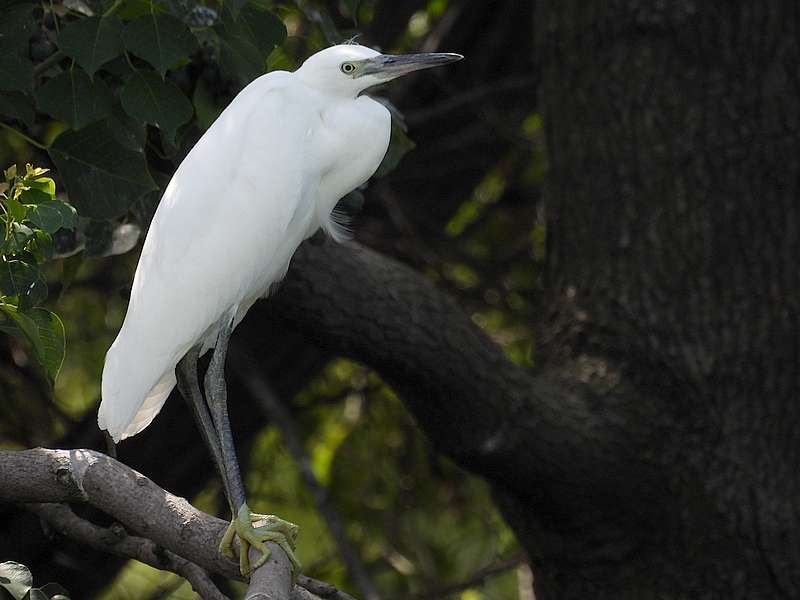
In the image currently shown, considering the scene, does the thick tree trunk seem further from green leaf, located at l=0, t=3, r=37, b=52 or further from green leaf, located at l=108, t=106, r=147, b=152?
green leaf, located at l=0, t=3, r=37, b=52

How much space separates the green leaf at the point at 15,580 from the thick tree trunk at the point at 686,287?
112 centimetres

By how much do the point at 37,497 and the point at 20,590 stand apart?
11.9 inches

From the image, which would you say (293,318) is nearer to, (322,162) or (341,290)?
(341,290)

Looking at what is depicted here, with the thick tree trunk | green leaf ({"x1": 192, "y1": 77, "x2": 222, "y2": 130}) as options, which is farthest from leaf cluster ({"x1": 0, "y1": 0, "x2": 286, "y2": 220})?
the thick tree trunk

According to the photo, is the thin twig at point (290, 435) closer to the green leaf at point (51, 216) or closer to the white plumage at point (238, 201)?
the white plumage at point (238, 201)

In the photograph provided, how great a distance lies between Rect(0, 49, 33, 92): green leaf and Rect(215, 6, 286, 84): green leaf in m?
0.25

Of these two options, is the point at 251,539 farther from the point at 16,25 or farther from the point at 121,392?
the point at 16,25

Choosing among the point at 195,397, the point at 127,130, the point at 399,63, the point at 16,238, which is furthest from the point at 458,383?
the point at 16,238

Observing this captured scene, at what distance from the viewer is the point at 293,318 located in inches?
75.8

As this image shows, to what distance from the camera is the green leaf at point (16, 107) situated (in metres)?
1.56

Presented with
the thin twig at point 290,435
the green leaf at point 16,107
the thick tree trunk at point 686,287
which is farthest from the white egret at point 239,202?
the thin twig at point 290,435

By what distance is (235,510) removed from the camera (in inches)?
59.7

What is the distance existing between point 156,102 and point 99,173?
123 mm

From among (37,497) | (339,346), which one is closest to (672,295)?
(339,346)
